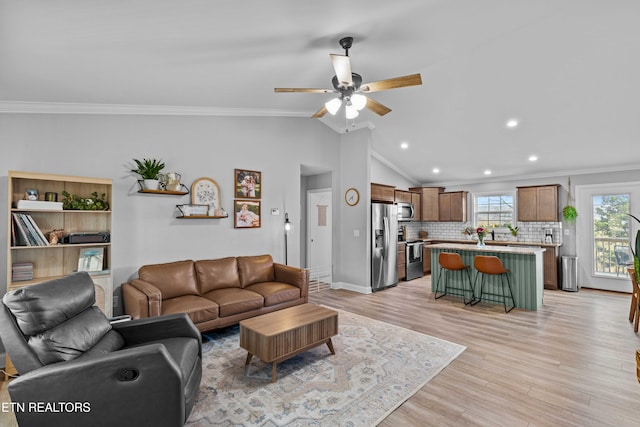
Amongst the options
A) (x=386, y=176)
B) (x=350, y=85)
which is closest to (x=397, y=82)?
(x=350, y=85)

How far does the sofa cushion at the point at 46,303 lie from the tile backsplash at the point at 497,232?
253 inches

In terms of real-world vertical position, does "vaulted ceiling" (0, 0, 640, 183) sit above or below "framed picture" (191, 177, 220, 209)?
above

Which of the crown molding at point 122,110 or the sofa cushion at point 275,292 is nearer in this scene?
the crown molding at point 122,110

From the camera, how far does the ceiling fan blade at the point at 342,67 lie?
97.7 inches

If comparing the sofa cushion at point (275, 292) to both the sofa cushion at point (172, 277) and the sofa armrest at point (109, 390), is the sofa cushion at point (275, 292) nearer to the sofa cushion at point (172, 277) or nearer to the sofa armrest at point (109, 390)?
the sofa cushion at point (172, 277)

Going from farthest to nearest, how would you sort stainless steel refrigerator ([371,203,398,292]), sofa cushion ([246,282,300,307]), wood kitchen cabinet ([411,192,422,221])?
wood kitchen cabinet ([411,192,422,221])
stainless steel refrigerator ([371,203,398,292])
sofa cushion ([246,282,300,307])

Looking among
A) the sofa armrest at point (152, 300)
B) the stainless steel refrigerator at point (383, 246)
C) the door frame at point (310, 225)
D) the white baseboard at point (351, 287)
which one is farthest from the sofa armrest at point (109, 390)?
the door frame at point (310, 225)

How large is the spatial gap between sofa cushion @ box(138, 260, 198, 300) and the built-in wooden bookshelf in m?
0.39

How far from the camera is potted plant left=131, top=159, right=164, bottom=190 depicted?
373 centimetres

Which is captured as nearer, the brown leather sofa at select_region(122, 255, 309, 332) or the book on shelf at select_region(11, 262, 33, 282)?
the book on shelf at select_region(11, 262, 33, 282)

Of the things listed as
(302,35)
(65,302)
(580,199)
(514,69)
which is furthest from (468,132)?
(65,302)

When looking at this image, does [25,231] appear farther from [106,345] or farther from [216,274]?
[216,274]

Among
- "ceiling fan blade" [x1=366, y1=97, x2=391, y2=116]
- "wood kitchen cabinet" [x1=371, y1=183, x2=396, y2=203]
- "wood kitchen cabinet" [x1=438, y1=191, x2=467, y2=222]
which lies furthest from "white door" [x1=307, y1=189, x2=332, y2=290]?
"wood kitchen cabinet" [x1=438, y1=191, x2=467, y2=222]

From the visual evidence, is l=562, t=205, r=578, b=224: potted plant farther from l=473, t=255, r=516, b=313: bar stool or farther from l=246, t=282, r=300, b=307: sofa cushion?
l=246, t=282, r=300, b=307: sofa cushion
